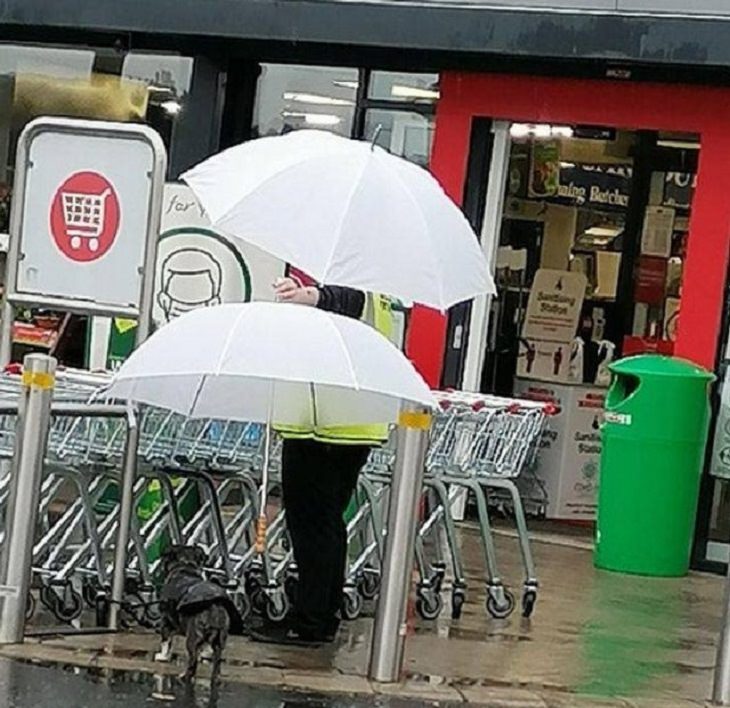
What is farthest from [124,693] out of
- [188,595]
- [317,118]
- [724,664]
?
[317,118]

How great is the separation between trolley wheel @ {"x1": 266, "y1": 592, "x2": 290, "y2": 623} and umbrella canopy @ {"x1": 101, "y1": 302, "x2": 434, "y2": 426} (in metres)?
1.12

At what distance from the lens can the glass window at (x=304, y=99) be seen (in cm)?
1320

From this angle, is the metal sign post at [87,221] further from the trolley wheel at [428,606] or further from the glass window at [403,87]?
the glass window at [403,87]

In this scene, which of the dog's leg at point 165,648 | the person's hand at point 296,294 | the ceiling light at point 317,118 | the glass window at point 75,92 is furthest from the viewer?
the glass window at point 75,92

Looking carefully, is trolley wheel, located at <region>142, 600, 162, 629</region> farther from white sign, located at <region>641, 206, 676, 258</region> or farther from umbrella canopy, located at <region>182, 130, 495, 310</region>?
white sign, located at <region>641, 206, 676, 258</region>

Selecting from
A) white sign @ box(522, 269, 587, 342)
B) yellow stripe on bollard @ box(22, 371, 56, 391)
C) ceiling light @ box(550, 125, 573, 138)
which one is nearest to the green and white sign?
yellow stripe on bollard @ box(22, 371, 56, 391)

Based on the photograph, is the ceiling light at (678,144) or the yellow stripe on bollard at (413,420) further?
the ceiling light at (678,144)

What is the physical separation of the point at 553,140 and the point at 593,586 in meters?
3.48

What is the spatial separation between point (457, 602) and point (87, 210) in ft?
8.60

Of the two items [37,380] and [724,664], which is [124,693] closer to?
[37,380]

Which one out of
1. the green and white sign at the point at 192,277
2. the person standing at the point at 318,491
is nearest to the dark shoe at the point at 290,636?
the person standing at the point at 318,491

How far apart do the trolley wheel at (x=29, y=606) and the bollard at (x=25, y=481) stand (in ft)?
0.36

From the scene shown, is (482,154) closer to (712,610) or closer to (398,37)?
(398,37)

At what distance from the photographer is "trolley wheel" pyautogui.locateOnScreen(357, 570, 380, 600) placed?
376 inches
